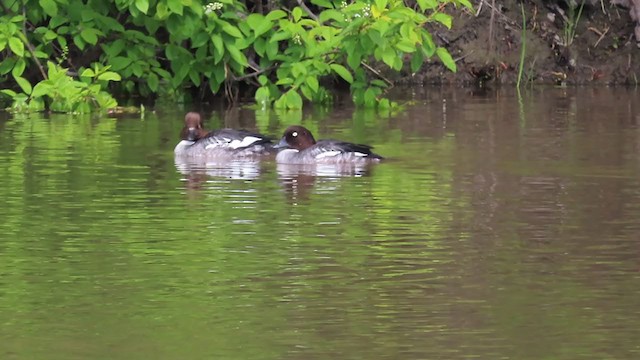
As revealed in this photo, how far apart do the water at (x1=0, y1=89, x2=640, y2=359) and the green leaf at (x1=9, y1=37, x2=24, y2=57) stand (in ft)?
7.27

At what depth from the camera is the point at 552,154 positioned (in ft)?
47.9

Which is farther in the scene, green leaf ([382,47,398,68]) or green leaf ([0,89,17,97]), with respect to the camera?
green leaf ([0,89,17,97])

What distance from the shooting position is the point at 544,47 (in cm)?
2353

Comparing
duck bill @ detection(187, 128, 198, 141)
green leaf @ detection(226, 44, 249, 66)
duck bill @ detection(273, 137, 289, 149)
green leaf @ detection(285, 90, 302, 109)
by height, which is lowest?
duck bill @ detection(273, 137, 289, 149)

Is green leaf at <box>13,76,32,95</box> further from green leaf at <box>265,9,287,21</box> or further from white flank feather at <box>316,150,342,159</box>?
white flank feather at <box>316,150,342,159</box>

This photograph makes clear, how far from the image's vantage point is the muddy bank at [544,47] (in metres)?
23.2

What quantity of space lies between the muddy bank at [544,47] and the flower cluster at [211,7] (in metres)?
5.04

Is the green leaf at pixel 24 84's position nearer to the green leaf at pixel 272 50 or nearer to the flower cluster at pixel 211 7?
the flower cluster at pixel 211 7

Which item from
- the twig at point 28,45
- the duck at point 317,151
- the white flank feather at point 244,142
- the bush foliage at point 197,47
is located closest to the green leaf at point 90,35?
the bush foliage at point 197,47

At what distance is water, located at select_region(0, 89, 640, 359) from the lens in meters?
7.65

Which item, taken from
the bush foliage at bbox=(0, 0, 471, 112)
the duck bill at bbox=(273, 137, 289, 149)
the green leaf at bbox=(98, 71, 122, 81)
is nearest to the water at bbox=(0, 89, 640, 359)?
the duck bill at bbox=(273, 137, 289, 149)

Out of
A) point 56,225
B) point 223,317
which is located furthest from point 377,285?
point 56,225

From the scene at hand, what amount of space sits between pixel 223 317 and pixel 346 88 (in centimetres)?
1491

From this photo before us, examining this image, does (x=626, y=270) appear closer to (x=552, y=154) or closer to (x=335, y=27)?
(x=552, y=154)
